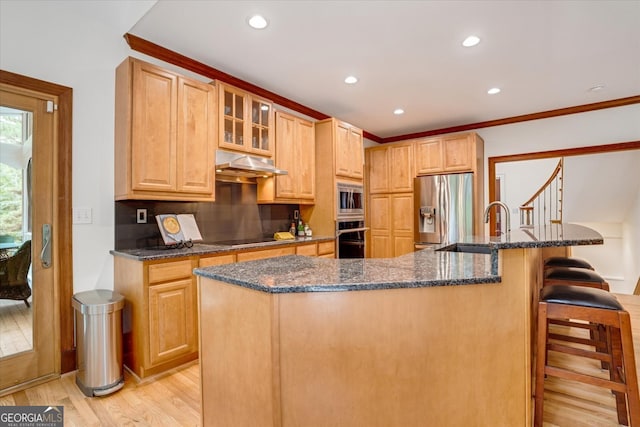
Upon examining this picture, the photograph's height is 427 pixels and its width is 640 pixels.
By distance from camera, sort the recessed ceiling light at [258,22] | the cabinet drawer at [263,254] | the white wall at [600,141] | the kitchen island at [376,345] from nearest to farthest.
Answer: the kitchen island at [376,345] → the recessed ceiling light at [258,22] → the cabinet drawer at [263,254] → the white wall at [600,141]

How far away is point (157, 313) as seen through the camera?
2316 millimetres

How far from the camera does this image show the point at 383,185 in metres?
5.36

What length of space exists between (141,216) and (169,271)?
0.70 metres

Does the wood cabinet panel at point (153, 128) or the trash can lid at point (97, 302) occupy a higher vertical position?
the wood cabinet panel at point (153, 128)

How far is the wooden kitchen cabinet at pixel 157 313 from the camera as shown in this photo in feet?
7.43

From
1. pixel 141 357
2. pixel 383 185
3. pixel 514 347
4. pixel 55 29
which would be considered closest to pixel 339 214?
pixel 383 185

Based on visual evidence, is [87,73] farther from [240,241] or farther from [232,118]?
[240,241]

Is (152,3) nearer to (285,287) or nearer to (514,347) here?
(285,287)

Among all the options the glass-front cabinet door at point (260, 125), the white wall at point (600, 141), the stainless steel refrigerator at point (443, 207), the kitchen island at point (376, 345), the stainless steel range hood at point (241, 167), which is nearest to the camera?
the kitchen island at point (376, 345)

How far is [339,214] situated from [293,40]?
212cm

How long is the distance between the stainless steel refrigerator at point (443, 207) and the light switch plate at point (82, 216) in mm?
4101

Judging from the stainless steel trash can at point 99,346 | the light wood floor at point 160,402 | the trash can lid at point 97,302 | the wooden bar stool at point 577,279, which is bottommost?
the light wood floor at point 160,402

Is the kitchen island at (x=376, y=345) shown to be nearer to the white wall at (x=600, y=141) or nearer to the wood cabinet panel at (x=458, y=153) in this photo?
the wood cabinet panel at (x=458, y=153)

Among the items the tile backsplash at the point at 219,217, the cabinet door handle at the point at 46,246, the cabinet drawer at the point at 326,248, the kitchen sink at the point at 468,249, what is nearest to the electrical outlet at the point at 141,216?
the tile backsplash at the point at 219,217
